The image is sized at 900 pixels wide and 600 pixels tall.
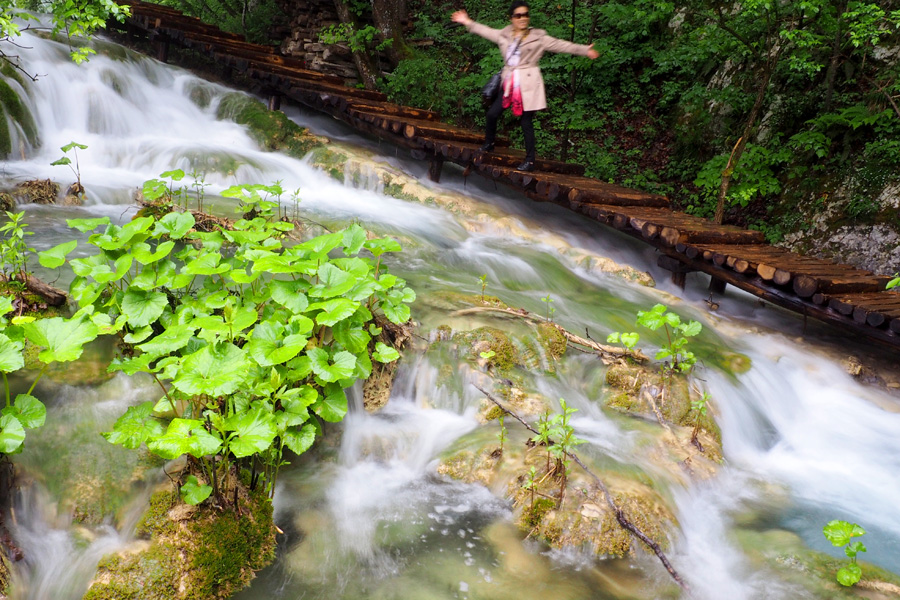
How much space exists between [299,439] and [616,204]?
17.8 ft

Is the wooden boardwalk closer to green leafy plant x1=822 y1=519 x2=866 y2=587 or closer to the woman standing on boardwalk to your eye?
the woman standing on boardwalk

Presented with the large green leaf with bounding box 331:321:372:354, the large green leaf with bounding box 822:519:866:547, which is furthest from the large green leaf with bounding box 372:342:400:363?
the large green leaf with bounding box 822:519:866:547

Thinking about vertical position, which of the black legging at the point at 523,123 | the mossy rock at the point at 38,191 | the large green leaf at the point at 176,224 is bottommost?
the mossy rock at the point at 38,191

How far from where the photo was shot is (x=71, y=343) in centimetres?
243

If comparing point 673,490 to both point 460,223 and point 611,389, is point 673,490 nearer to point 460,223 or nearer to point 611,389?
point 611,389

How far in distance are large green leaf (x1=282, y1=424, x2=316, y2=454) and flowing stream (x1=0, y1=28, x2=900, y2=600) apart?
0.54 meters

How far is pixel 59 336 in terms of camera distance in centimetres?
244

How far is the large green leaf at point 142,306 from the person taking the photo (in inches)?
111

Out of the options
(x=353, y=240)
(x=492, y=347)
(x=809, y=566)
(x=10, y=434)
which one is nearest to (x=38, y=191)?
(x=353, y=240)

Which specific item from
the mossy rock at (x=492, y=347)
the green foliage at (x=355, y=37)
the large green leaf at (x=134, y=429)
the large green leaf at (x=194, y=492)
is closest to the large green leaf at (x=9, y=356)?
the large green leaf at (x=134, y=429)

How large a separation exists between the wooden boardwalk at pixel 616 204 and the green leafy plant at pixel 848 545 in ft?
8.97

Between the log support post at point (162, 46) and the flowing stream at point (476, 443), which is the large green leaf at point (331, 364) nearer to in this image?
the flowing stream at point (476, 443)

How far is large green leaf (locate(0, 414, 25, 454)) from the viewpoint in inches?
85.0

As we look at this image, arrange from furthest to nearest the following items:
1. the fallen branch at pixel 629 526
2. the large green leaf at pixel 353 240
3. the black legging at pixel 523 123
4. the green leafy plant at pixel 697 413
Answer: the black legging at pixel 523 123
the green leafy plant at pixel 697 413
the large green leaf at pixel 353 240
the fallen branch at pixel 629 526
